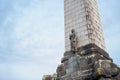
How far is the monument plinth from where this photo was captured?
11703mm

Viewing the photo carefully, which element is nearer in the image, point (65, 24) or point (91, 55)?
point (91, 55)

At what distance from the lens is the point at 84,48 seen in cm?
1313

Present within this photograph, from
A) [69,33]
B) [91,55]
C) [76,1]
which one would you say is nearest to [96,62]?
[91,55]

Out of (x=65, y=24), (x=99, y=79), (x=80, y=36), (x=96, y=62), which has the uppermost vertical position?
(x=65, y=24)

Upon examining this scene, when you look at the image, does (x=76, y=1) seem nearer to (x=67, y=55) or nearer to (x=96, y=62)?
(x=67, y=55)

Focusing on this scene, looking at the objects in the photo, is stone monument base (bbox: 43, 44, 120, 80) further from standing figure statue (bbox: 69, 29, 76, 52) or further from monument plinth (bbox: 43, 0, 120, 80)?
standing figure statue (bbox: 69, 29, 76, 52)

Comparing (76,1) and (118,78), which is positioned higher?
(76,1)

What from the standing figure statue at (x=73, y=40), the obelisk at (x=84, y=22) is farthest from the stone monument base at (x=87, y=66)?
the obelisk at (x=84, y=22)

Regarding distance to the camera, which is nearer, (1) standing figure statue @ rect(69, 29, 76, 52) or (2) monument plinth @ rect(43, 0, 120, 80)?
(2) monument plinth @ rect(43, 0, 120, 80)

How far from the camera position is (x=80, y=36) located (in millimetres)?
13539

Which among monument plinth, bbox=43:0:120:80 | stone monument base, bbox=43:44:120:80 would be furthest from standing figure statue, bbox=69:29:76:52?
stone monument base, bbox=43:44:120:80

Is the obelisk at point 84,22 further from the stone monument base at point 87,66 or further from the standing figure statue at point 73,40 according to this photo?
the stone monument base at point 87,66

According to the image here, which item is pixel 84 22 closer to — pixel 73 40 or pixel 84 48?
pixel 73 40

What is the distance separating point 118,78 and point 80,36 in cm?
310
